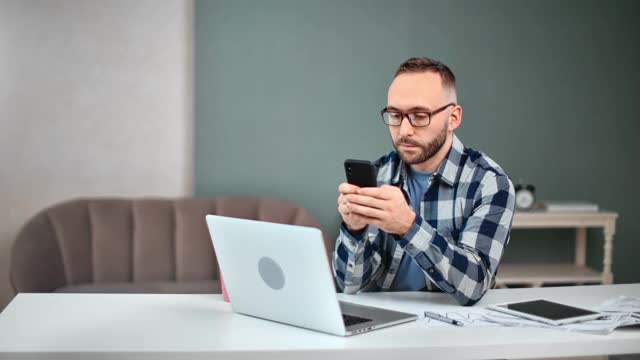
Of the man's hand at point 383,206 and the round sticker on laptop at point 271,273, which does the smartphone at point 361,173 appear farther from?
the round sticker on laptop at point 271,273

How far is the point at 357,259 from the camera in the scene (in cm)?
241

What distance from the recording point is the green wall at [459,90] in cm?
471

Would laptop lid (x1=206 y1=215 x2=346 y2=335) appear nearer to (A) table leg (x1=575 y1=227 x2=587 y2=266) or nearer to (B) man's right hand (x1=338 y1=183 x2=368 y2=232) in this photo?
(B) man's right hand (x1=338 y1=183 x2=368 y2=232)

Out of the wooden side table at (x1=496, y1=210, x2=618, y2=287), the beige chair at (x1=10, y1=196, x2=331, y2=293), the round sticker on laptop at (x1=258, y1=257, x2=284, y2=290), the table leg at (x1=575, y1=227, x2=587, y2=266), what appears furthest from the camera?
the table leg at (x1=575, y1=227, x2=587, y2=266)

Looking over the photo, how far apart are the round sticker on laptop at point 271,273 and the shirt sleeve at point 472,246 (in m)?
0.37

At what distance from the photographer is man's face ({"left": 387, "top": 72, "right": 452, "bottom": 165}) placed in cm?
241

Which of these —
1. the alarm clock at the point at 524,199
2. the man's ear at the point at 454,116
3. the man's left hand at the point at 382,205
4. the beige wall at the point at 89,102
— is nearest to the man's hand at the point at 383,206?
the man's left hand at the point at 382,205

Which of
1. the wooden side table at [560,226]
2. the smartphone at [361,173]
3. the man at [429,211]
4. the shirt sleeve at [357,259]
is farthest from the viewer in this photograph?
the wooden side table at [560,226]

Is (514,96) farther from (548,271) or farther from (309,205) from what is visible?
(309,205)

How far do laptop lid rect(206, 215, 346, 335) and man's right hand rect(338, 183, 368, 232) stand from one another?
0.93ft

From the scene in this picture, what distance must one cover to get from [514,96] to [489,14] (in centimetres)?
51

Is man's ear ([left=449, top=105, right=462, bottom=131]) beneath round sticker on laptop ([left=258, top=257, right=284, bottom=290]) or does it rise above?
above

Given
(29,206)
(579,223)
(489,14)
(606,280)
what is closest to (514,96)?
(489,14)

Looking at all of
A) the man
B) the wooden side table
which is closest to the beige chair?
the wooden side table
